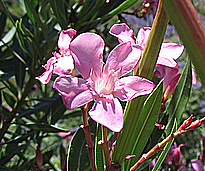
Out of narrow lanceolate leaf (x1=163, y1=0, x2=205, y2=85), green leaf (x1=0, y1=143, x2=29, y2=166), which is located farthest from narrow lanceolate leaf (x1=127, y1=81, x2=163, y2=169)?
green leaf (x1=0, y1=143, x2=29, y2=166)

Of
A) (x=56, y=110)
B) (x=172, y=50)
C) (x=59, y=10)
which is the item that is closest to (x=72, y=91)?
(x=172, y=50)

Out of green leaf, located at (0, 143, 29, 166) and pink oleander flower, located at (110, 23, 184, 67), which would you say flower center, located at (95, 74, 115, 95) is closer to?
pink oleander flower, located at (110, 23, 184, 67)

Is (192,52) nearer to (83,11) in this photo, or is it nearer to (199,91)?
(83,11)

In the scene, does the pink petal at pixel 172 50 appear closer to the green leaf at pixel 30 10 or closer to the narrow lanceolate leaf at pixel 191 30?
the narrow lanceolate leaf at pixel 191 30

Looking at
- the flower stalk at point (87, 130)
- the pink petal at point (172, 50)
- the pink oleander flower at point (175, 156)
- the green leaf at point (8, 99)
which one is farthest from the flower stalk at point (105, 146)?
the green leaf at point (8, 99)

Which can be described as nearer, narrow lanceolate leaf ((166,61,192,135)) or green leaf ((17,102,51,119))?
narrow lanceolate leaf ((166,61,192,135))

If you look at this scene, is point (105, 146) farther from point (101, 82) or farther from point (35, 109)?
point (35, 109)
